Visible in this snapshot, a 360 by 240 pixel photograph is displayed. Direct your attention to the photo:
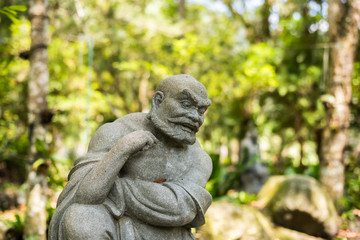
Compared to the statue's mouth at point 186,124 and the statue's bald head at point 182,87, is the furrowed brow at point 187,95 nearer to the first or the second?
the statue's bald head at point 182,87

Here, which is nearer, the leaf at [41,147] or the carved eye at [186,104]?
the carved eye at [186,104]

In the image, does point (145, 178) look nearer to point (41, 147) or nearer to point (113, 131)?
point (113, 131)

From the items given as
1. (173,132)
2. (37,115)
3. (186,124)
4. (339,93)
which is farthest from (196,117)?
(339,93)

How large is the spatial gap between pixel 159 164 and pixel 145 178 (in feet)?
0.54

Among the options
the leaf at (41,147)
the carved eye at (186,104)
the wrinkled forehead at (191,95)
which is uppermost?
the wrinkled forehead at (191,95)

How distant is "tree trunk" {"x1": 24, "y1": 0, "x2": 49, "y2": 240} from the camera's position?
5258 mm

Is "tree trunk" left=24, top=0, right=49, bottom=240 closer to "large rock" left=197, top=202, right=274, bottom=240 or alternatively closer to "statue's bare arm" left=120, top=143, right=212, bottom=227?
"large rock" left=197, top=202, right=274, bottom=240

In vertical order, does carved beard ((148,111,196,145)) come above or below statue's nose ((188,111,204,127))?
below

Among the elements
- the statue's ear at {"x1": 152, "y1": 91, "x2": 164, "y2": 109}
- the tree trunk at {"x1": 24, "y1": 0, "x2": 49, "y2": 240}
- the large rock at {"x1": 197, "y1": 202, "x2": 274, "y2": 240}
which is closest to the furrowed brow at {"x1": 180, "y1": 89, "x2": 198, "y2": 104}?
the statue's ear at {"x1": 152, "y1": 91, "x2": 164, "y2": 109}

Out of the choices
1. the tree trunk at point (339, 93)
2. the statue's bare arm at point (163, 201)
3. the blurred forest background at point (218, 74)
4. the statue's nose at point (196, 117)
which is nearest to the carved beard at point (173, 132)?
the statue's nose at point (196, 117)

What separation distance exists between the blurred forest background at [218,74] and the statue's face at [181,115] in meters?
4.19

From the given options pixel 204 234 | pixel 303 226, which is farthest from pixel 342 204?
pixel 204 234

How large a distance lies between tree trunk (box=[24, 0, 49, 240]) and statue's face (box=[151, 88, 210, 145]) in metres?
3.10

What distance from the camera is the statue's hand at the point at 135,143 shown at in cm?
258
